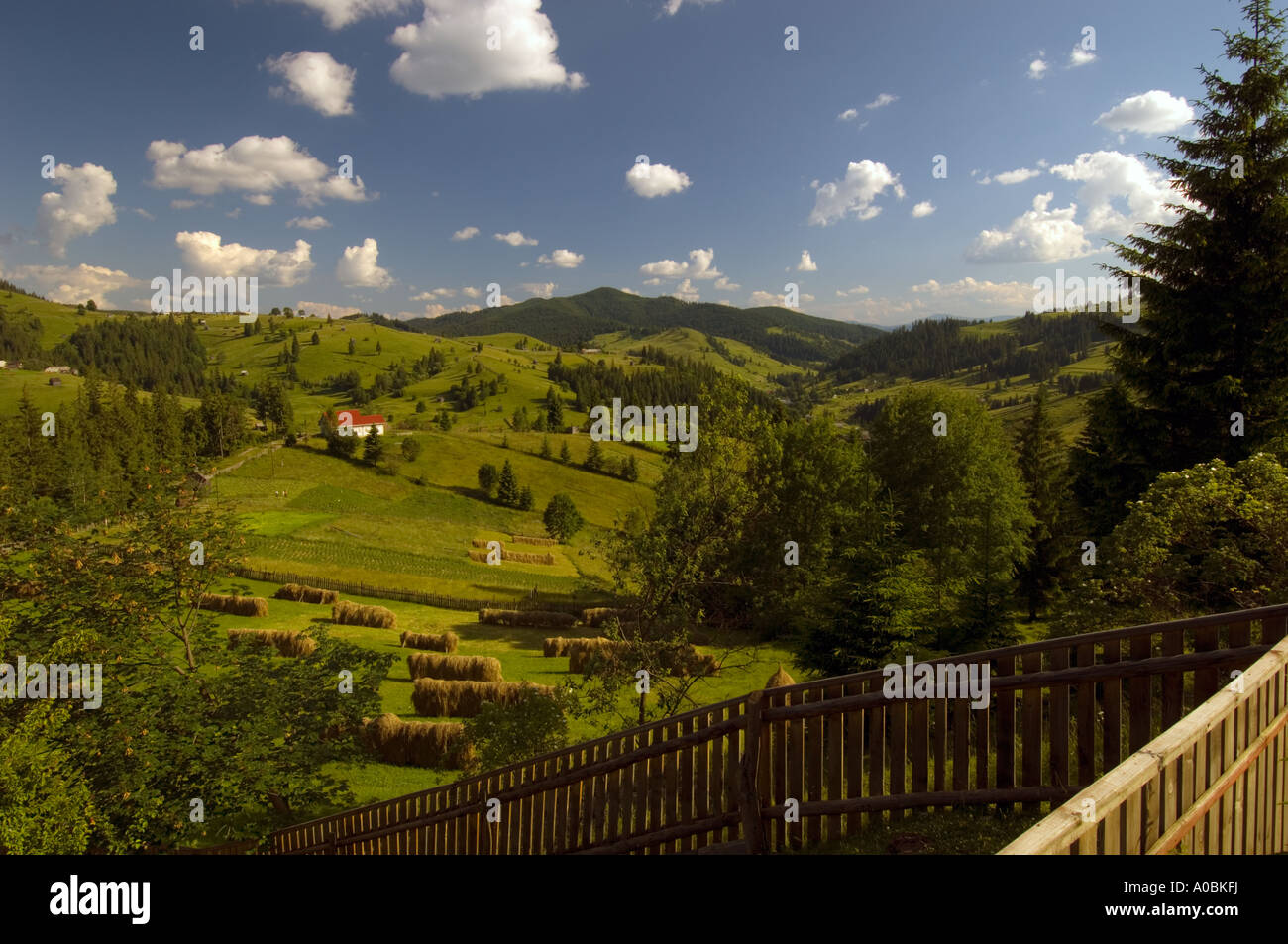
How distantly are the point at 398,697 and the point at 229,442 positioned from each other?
314 ft

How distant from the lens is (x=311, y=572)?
52.2 meters

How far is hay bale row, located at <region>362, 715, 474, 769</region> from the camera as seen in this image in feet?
67.9

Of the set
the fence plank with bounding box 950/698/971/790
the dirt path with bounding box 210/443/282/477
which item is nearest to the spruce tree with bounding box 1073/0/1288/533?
the fence plank with bounding box 950/698/971/790

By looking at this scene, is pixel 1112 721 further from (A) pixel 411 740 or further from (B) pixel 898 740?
(A) pixel 411 740

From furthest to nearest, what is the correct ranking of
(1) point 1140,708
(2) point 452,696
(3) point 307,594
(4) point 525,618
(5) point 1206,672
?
(3) point 307,594
(4) point 525,618
(2) point 452,696
(1) point 1140,708
(5) point 1206,672

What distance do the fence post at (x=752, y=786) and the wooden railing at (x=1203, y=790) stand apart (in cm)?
331

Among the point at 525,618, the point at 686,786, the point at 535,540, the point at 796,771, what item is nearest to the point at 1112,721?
the point at 796,771

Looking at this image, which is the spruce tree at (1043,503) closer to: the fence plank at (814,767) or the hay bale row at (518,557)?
the fence plank at (814,767)

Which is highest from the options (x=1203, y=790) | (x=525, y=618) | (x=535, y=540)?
(x=1203, y=790)

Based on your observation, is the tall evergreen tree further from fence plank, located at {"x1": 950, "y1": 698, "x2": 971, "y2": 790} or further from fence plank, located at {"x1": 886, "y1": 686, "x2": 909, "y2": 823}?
fence plank, located at {"x1": 950, "y1": 698, "x2": 971, "y2": 790}

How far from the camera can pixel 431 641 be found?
3559cm

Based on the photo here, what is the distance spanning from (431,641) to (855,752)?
112ft

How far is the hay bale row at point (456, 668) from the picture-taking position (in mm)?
27922

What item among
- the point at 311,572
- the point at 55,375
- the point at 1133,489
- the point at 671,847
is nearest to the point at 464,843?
the point at 671,847
